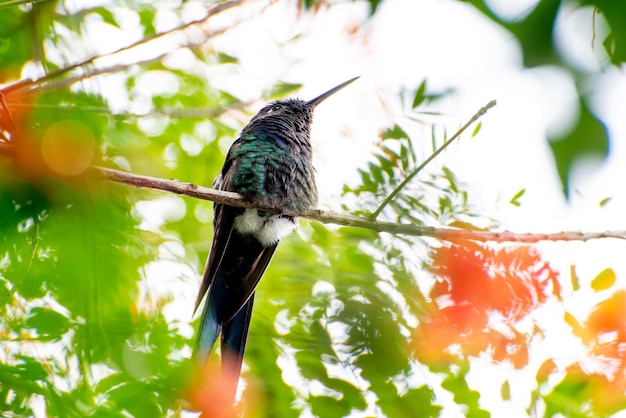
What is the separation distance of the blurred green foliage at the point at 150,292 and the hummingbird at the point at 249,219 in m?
0.17

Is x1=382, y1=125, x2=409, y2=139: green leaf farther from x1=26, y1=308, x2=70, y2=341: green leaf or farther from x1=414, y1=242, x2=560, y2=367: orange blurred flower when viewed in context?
Answer: x1=26, y1=308, x2=70, y2=341: green leaf

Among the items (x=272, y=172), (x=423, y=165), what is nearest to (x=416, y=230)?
(x=423, y=165)

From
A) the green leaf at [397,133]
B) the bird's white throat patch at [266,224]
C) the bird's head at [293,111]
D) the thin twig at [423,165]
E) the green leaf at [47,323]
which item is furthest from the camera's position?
the bird's head at [293,111]

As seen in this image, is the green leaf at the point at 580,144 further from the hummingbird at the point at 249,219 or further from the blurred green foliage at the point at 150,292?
the hummingbird at the point at 249,219

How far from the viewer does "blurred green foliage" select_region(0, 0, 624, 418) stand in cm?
186

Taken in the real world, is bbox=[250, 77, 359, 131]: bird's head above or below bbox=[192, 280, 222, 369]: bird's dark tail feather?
above

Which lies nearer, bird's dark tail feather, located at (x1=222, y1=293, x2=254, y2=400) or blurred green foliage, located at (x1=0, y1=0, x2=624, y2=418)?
blurred green foliage, located at (x1=0, y1=0, x2=624, y2=418)

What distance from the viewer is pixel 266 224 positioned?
4.42 m

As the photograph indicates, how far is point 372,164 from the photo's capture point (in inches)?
143

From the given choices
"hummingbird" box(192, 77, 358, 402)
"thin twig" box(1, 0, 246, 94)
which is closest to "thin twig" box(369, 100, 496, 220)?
"hummingbird" box(192, 77, 358, 402)

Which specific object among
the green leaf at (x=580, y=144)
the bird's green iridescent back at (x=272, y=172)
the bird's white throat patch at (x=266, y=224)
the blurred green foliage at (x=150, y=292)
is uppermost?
the bird's green iridescent back at (x=272, y=172)

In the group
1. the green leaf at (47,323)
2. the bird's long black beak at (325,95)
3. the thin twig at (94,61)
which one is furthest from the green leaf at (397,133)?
the bird's long black beak at (325,95)

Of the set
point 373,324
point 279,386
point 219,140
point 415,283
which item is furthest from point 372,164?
point 219,140

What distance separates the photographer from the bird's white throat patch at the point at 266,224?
4.38 meters
